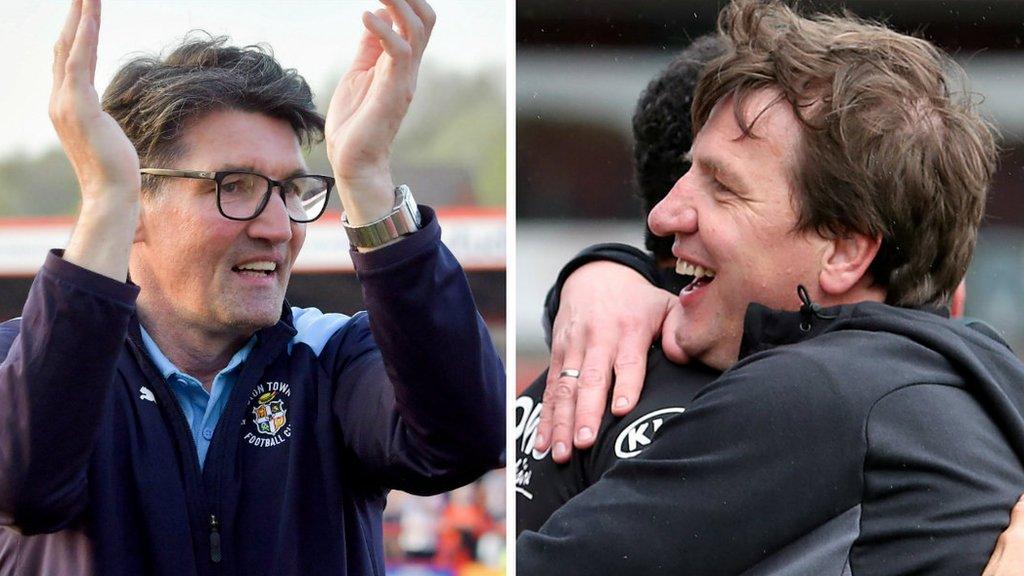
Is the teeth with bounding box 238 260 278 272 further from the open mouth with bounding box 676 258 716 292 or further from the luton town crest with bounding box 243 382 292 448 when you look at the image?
the open mouth with bounding box 676 258 716 292

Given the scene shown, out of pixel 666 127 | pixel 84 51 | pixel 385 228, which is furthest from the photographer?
pixel 666 127

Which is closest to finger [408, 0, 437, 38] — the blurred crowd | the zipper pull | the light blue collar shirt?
the light blue collar shirt

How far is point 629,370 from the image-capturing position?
1.41 m

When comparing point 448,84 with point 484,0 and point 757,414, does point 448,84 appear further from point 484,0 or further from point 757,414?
point 757,414

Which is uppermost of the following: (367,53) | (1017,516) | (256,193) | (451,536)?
(367,53)

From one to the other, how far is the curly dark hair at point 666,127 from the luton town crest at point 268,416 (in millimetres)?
653

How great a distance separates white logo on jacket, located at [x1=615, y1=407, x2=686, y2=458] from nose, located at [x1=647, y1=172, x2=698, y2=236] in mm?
206

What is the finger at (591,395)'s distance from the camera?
1.36 m

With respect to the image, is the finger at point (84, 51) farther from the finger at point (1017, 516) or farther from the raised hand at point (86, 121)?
the finger at point (1017, 516)

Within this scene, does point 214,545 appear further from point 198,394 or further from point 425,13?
point 425,13

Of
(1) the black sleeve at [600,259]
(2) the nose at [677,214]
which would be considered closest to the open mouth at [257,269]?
(2) the nose at [677,214]

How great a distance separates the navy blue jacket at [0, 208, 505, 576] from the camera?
3.28 ft

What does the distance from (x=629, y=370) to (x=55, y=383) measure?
643 millimetres

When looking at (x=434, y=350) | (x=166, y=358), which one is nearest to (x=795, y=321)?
(x=434, y=350)
